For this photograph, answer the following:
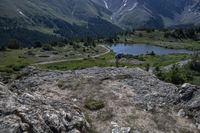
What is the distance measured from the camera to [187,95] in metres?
56.2

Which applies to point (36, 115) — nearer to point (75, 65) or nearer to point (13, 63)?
point (75, 65)

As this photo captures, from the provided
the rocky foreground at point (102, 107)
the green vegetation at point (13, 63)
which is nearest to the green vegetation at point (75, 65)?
the green vegetation at point (13, 63)

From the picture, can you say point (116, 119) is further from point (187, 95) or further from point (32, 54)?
Answer: point (32, 54)

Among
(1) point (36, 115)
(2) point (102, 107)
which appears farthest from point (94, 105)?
(1) point (36, 115)

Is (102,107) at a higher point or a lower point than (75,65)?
higher

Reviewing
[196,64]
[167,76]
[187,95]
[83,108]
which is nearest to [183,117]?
[187,95]

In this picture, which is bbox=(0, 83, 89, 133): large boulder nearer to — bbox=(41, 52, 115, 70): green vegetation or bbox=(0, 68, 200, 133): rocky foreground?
bbox=(0, 68, 200, 133): rocky foreground

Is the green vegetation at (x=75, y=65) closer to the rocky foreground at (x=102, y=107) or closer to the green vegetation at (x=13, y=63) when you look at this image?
the green vegetation at (x=13, y=63)

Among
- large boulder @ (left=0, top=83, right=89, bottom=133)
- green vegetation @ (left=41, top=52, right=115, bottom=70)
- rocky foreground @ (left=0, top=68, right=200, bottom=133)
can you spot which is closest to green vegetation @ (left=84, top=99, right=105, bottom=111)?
rocky foreground @ (left=0, top=68, right=200, bottom=133)

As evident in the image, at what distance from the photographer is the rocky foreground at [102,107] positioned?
1626 inches

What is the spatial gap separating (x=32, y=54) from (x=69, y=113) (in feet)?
435


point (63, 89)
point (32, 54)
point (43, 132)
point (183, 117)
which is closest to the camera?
point (43, 132)

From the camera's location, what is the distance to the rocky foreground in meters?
41.3

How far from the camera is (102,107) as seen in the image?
172 ft
